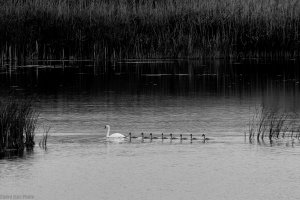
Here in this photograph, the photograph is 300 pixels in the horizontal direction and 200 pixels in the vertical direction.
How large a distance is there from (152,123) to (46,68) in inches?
523

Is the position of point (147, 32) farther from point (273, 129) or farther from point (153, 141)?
point (153, 141)

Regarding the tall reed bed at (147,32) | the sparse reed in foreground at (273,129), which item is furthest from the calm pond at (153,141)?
the tall reed bed at (147,32)

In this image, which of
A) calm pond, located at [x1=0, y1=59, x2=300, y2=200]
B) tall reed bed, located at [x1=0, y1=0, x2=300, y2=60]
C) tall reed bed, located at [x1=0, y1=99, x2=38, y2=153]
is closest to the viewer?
calm pond, located at [x1=0, y1=59, x2=300, y2=200]

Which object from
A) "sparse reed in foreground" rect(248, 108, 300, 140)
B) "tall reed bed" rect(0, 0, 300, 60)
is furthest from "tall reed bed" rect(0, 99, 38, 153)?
"tall reed bed" rect(0, 0, 300, 60)

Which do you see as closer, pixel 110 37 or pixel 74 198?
pixel 74 198

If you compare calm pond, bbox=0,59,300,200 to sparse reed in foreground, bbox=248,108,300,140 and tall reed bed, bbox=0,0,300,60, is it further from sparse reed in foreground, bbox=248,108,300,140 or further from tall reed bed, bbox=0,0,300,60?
tall reed bed, bbox=0,0,300,60

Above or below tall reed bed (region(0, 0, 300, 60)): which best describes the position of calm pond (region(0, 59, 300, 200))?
below

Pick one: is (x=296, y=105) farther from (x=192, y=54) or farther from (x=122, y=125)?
(x=192, y=54)

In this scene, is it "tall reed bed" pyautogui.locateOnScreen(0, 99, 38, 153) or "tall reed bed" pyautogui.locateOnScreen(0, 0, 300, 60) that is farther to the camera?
"tall reed bed" pyautogui.locateOnScreen(0, 0, 300, 60)

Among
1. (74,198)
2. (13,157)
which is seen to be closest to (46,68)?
(13,157)

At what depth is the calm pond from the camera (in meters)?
12.4

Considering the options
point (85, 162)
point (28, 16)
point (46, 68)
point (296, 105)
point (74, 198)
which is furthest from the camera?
point (28, 16)

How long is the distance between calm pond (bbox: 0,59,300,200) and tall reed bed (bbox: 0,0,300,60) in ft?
10.7

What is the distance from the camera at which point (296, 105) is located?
70.2 ft
